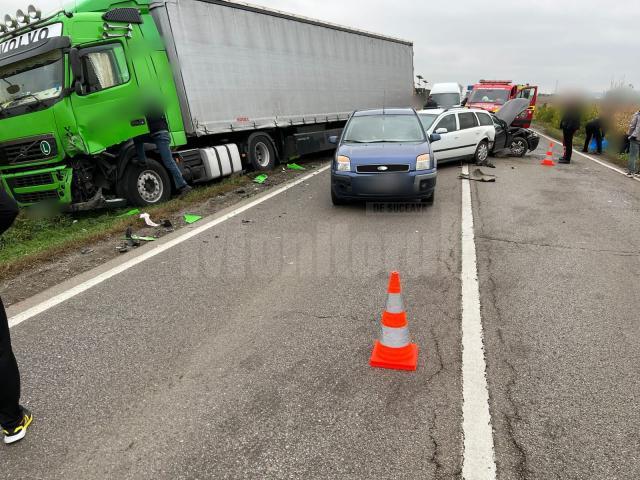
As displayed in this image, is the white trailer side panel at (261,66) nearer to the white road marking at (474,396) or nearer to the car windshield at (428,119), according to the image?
the car windshield at (428,119)

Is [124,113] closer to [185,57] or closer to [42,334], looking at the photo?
[185,57]

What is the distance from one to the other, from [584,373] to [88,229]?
7.03 meters

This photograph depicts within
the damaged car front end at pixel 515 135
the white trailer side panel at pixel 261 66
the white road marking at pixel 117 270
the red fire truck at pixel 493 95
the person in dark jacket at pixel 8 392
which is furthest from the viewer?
the red fire truck at pixel 493 95

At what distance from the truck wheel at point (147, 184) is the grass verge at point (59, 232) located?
1.00ft

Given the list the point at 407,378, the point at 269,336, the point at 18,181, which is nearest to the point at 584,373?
the point at 407,378


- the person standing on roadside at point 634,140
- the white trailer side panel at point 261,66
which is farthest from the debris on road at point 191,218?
the person standing on roadside at point 634,140

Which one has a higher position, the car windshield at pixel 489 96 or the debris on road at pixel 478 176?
the car windshield at pixel 489 96

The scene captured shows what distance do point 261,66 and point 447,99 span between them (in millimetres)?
15428

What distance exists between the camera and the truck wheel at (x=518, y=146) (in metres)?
14.5

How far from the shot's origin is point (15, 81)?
7.34 metres

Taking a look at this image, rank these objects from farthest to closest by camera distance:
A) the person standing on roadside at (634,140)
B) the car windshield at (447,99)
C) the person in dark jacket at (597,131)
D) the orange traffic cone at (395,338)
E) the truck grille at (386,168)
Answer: the car windshield at (447,99) → the person in dark jacket at (597,131) → the person standing on roadside at (634,140) → the truck grille at (386,168) → the orange traffic cone at (395,338)

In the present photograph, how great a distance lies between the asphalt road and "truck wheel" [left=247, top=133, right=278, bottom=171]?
5409mm

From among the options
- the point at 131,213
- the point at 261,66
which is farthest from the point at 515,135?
the point at 131,213

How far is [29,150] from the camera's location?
23.9 feet
